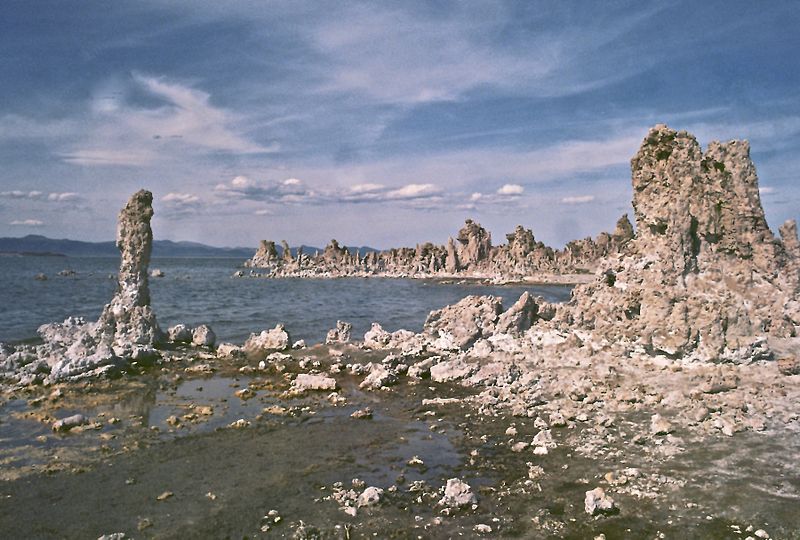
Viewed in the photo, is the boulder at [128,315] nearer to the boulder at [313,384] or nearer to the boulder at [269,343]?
the boulder at [269,343]

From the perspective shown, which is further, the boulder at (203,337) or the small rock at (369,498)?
the boulder at (203,337)

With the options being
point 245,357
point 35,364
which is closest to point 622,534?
point 245,357

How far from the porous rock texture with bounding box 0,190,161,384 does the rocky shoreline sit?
0.38ft

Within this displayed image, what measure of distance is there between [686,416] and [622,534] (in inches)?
249

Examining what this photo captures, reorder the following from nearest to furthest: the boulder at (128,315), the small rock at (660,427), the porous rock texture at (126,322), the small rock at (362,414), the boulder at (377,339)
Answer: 1. the small rock at (660,427)
2. the small rock at (362,414)
3. the porous rock texture at (126,322)
4. the boulder at (128,315)
5. the boulder at (377,339)

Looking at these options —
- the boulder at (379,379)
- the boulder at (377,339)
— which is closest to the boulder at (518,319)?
Result: the boulder at (379,379)

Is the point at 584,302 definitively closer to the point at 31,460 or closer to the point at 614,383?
the point at 614,383

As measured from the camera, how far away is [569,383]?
17938 millimetres

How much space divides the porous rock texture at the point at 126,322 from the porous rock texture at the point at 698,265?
21832 mm

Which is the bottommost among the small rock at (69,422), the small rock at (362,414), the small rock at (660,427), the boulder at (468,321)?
the small rock at (69,422)

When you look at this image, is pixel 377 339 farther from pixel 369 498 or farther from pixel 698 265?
pixel 369 498

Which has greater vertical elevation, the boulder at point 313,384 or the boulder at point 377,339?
the boulder at point 377,339

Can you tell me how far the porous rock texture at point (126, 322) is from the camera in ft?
81.1

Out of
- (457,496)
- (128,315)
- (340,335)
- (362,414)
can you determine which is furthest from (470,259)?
(457,496)
